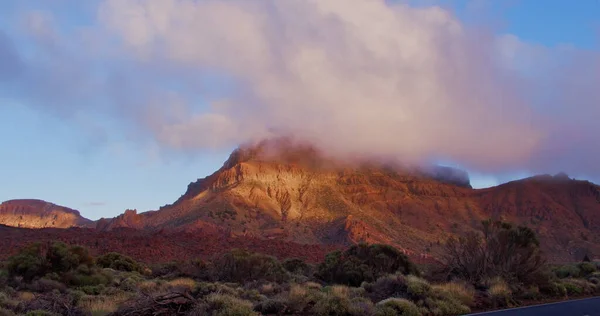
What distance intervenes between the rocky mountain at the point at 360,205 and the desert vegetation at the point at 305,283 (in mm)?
41872

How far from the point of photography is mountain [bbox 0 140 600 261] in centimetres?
8412

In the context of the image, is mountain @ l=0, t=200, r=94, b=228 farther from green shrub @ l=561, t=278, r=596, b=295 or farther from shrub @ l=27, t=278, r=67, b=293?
green shrub @ l=561, t=278, r=596, b=295

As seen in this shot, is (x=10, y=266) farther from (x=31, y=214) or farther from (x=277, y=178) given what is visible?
(x=31, y=214)

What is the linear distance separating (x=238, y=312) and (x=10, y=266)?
1966 cm

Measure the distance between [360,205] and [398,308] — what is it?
84249mm

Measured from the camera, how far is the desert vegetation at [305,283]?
16016mm

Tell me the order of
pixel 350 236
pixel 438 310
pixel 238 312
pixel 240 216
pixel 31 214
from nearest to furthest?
pixel 238 312
pixel 438 310
pixel 350 236
pixel 240 216
pixel 31 214

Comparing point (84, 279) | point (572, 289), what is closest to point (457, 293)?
point (572, 289)

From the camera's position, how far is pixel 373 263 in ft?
109

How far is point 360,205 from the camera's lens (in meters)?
101

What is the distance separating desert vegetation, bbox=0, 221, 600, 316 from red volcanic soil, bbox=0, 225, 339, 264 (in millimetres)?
14273

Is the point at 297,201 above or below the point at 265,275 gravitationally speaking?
above

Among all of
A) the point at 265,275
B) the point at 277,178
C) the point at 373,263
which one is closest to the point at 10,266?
the point at 265,275

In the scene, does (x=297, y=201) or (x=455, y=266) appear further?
(x=297, y=201)
